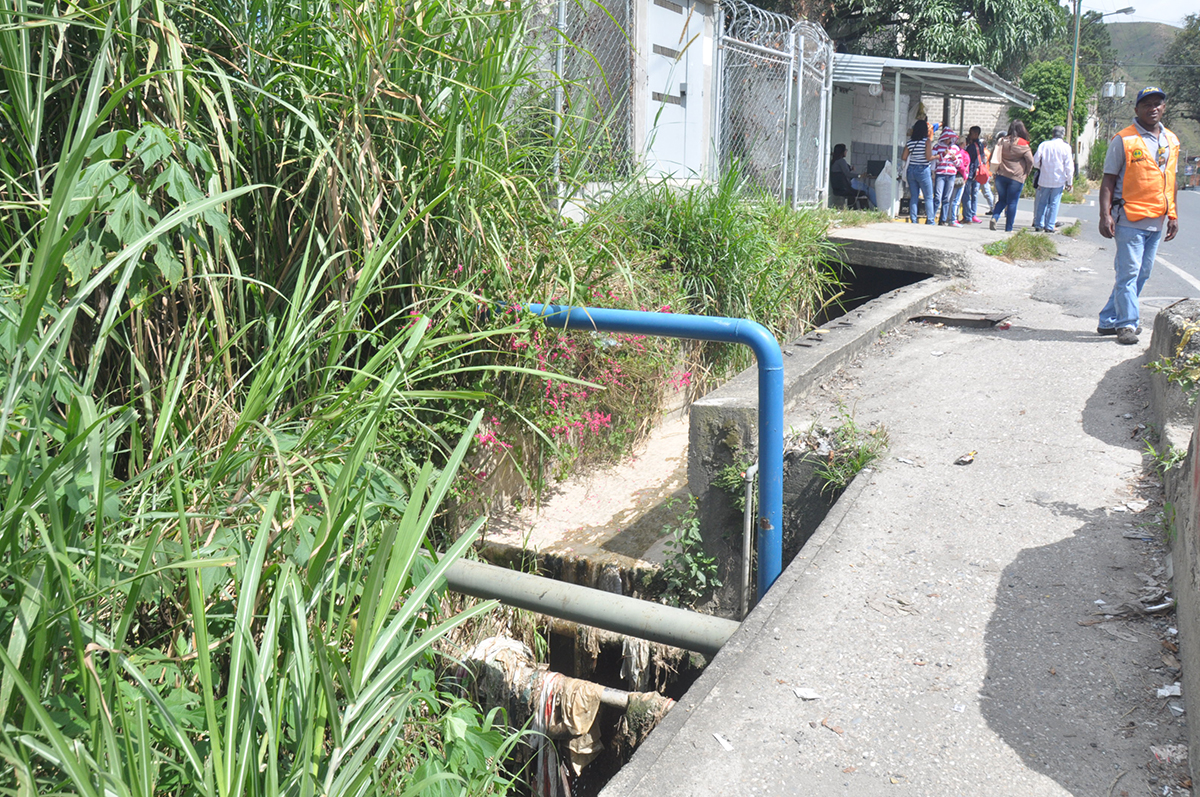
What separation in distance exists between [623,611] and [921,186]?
11787mm

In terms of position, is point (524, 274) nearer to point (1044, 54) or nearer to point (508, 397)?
point (508, 397)

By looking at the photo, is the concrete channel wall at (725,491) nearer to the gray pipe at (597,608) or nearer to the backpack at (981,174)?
the gray pipe at (597,608)

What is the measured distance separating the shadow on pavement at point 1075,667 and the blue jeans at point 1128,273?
3.03 m

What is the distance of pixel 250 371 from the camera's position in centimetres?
240

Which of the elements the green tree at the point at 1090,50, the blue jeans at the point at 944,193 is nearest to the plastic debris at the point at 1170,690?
the blue jeans at the point at 944,193

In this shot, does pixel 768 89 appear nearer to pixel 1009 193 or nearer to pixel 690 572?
pixel 1009 193

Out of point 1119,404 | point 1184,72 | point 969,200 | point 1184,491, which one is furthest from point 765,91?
point 1184,72

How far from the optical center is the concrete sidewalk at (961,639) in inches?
85.8

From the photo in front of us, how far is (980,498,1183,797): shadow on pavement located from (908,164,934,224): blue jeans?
1075 cm

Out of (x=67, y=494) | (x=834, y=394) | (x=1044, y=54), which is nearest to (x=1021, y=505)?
(x=834, y=394)

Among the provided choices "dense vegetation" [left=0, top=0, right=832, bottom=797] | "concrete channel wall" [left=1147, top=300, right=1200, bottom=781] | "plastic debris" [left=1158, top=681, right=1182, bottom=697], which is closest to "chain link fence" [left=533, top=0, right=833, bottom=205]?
"dense vegetation" [left=0, top=0, right=832, bottom=797]

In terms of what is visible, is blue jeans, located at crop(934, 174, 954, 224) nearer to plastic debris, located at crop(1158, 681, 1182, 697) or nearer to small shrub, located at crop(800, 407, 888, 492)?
small shrub, located at crop(800, 407, 888, 492)

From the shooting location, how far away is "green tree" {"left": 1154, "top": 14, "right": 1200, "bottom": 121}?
70.7 m

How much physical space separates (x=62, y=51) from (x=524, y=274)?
1.71 m
